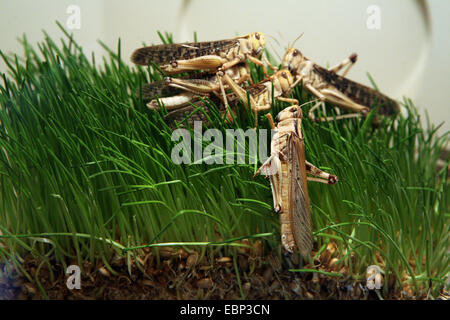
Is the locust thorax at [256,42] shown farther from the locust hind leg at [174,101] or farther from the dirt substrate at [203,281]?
the dirt substrate at [203,281]

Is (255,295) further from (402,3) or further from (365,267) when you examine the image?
(402,3)

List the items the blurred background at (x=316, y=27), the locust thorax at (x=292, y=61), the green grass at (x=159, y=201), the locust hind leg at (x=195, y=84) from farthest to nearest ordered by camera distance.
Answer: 1. the blurred background at (x=316, y=27)
2. the locust thorax at (x=292, y=61)
3. the locust hind leg at (x=195, y=84)
4. the green grass at (x=159, y=201)

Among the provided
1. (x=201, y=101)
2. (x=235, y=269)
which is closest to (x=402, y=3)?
(x=201, y=101)

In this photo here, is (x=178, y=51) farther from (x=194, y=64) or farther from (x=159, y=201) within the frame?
(x=159, y=201)

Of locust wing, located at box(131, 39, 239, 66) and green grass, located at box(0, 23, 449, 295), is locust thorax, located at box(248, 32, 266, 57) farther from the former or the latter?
green grass, located at box(0, 23, 449, 295)

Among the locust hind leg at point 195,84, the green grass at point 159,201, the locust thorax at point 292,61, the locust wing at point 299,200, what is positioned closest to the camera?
the locust wing at point 299,200

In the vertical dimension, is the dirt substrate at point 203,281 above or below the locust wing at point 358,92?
below

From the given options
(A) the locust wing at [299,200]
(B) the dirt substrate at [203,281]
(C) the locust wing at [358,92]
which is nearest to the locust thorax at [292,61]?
(C) the locust wing at [358,92]

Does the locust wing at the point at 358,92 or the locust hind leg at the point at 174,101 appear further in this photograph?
the locust wing at the point at 358,92
